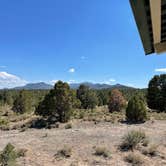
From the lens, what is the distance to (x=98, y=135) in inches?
899

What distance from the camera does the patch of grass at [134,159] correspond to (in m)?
16.0

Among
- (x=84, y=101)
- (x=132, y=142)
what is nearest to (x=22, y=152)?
(x=132, y=142)

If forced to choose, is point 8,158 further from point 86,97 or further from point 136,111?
point 86,97

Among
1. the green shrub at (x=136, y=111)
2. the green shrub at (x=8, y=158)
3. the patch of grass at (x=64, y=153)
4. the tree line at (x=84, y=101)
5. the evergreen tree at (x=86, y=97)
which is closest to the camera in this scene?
the green shrub at (x=8, y=158)

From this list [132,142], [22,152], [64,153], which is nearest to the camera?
[22,152]

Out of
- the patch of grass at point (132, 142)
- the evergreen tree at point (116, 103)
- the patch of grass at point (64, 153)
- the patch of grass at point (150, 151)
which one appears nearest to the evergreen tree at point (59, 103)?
the evergreen tree at point (116, 103)

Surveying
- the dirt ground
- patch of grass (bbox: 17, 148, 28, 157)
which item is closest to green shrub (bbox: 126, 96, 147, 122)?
the dirt ground

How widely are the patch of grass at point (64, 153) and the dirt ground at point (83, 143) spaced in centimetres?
27

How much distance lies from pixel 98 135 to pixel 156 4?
21457 millimetres

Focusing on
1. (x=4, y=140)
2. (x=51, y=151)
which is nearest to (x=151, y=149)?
(x=51, y=151)

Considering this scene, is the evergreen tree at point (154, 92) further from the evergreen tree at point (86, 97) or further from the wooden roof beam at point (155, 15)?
the wooden roof beam at point (155, 15)

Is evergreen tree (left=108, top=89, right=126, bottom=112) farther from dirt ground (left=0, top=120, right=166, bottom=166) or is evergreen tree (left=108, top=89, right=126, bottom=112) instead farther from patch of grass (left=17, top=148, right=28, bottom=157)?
patch of grass (left=17, top=148, right=28, bottom=157)

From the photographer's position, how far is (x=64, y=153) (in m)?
17.3

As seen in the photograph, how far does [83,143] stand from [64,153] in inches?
117
